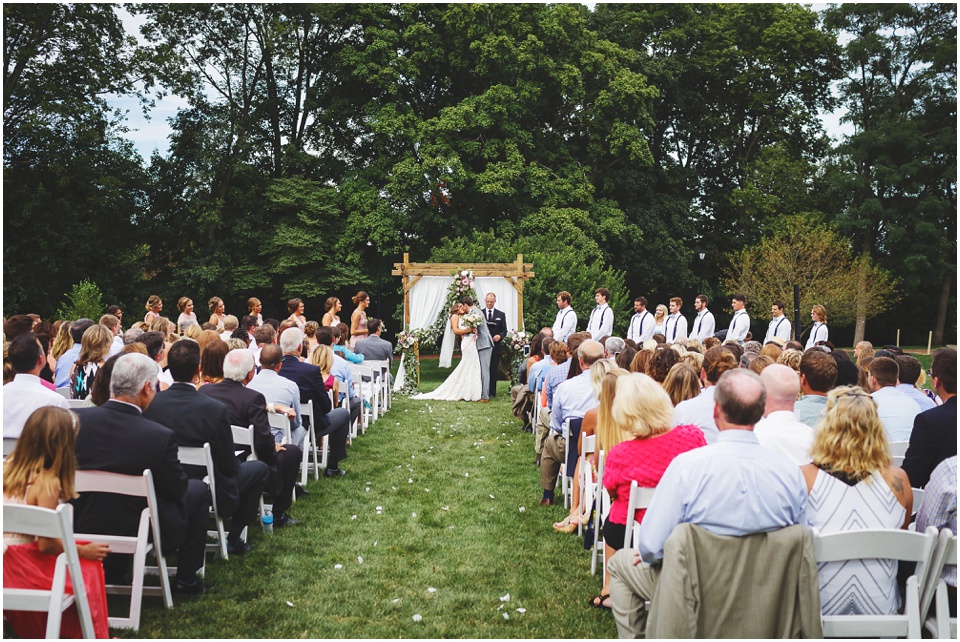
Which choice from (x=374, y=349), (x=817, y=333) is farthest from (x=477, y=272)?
(x=817, y=333)

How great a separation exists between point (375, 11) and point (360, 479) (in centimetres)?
2235

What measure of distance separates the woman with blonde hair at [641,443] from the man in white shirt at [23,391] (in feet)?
10.7

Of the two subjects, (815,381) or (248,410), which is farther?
(248,410)

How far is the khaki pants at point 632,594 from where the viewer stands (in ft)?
11.7

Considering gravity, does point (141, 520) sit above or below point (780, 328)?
below

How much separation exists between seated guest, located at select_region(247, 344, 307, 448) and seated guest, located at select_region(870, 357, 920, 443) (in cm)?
445

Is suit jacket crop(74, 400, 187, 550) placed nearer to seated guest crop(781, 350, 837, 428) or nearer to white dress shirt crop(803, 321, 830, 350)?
seated guest crop(781, 350, 837, 428)

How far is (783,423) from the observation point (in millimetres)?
4207

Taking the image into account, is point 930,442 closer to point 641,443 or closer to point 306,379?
point 641,443

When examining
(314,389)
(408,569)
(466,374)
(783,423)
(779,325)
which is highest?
(779,325)

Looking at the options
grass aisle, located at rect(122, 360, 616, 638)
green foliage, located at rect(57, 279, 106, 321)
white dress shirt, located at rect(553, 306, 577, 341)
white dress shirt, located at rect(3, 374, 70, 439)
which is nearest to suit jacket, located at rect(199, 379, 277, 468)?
grass aisle, located at rect(122, 360, 616, 638)

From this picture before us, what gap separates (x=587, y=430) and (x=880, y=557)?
2.67 metres

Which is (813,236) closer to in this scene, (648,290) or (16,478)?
(648,290)

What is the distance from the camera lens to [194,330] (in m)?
8.23
